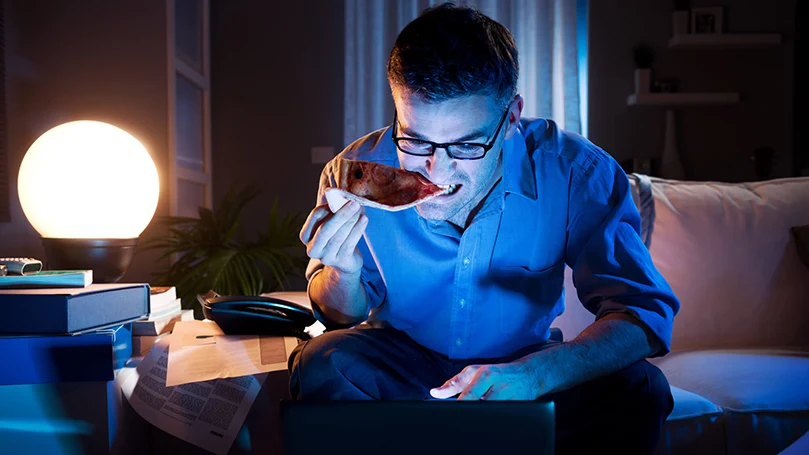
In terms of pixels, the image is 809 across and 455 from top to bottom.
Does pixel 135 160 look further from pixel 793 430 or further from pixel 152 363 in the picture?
pixel 793 430

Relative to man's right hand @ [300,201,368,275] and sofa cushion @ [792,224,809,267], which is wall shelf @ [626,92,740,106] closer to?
sofa cushion @ [792,224,809,267]

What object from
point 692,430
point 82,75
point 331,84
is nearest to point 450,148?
point 692,430

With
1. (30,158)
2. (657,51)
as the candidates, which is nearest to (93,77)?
(30,158)

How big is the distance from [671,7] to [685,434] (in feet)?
11.8

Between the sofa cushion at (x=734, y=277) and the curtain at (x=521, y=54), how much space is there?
80.9 inches

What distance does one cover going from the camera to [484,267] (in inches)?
49.6

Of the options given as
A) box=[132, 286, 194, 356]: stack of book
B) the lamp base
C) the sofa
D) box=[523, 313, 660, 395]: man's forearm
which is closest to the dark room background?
the sofa

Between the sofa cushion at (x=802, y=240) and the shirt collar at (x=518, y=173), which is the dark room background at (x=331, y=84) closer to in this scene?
the sofa cushion at (x=802, y=240)

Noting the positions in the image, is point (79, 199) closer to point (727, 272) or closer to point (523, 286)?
point (523, 286)

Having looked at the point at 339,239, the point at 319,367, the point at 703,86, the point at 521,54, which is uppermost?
the point at 521,54

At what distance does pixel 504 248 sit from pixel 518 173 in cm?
16

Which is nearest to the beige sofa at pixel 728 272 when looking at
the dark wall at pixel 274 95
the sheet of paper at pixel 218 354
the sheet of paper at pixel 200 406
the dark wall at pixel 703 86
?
the sheet of paper at pixel 218 354

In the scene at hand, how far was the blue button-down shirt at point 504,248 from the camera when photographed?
124 cm

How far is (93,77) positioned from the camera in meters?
2.33
